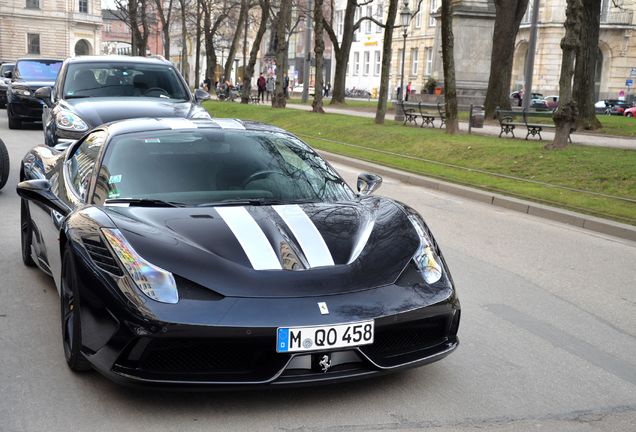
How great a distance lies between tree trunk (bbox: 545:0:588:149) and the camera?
1622 centimetres

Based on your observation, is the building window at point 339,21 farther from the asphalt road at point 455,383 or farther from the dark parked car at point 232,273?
the dark parked car at point 232,273

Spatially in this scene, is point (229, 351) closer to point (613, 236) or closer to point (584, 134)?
point (613, 236)

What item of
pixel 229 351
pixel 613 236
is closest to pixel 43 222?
pixel 229 351

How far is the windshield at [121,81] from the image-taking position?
1323 centimetres

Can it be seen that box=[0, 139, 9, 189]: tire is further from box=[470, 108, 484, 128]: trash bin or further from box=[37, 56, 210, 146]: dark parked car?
box=[470, 108, 484, 128]: trash bin

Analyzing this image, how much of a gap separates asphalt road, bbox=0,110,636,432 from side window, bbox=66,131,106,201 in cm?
93

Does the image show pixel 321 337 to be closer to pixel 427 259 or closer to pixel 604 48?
pixel 427 259

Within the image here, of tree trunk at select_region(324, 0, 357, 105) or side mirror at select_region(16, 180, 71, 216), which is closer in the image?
side mirror at select_region(16, 180, 71, 216)

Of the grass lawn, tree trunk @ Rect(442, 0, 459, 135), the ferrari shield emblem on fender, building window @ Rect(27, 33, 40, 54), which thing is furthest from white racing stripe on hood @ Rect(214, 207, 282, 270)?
building window @ Rect(27, 33, 40, 54)

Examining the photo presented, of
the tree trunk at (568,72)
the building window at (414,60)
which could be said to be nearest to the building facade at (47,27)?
the building window at (414,60)

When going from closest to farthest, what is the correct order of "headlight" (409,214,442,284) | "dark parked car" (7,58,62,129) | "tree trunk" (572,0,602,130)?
1. "headlight" (409,214,442,284)
2. "dark parked car" (7,58,62,129)
3. "tree trunk" (572,0,602,130)

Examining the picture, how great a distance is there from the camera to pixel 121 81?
13.3 metres

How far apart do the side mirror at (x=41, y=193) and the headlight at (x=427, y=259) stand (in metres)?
2.41

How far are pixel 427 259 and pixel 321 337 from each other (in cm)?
99
